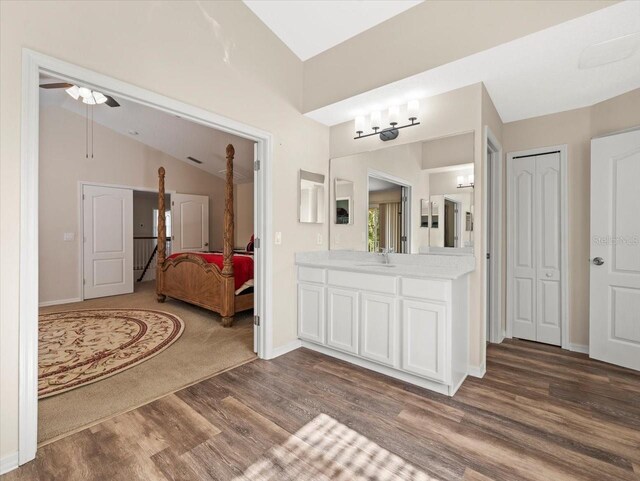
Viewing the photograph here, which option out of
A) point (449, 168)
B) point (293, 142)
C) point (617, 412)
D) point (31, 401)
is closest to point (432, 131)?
point (449, 168)

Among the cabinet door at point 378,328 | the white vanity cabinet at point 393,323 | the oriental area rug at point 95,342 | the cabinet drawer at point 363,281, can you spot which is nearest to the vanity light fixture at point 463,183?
the white vanity cabinet at point 393,323

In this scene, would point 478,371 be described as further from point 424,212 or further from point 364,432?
point 424,212

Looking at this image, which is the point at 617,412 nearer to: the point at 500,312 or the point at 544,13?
the point at 500,312

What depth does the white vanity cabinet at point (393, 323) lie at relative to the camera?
7.47 feet

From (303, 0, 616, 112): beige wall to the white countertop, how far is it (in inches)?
60.9

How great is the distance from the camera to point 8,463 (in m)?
1.56

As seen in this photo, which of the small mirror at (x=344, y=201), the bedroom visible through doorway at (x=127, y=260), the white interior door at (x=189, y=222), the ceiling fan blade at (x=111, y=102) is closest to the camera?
the bedroom visible through doorway at (x=127, y=260)

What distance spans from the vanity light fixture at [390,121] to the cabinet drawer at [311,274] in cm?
144

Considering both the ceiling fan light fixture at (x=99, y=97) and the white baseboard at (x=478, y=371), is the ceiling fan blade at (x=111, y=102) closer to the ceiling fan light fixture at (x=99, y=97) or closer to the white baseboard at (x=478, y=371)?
the ceiling fan light fixture at (x=99, y=97)

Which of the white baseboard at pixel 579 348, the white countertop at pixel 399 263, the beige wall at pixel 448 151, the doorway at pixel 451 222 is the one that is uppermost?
the beige wall at pixel 448 151

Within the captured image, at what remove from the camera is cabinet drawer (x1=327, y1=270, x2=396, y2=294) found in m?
2.54

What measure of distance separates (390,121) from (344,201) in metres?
0.95

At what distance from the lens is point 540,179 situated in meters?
3.36

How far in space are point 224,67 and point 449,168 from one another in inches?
82.1
